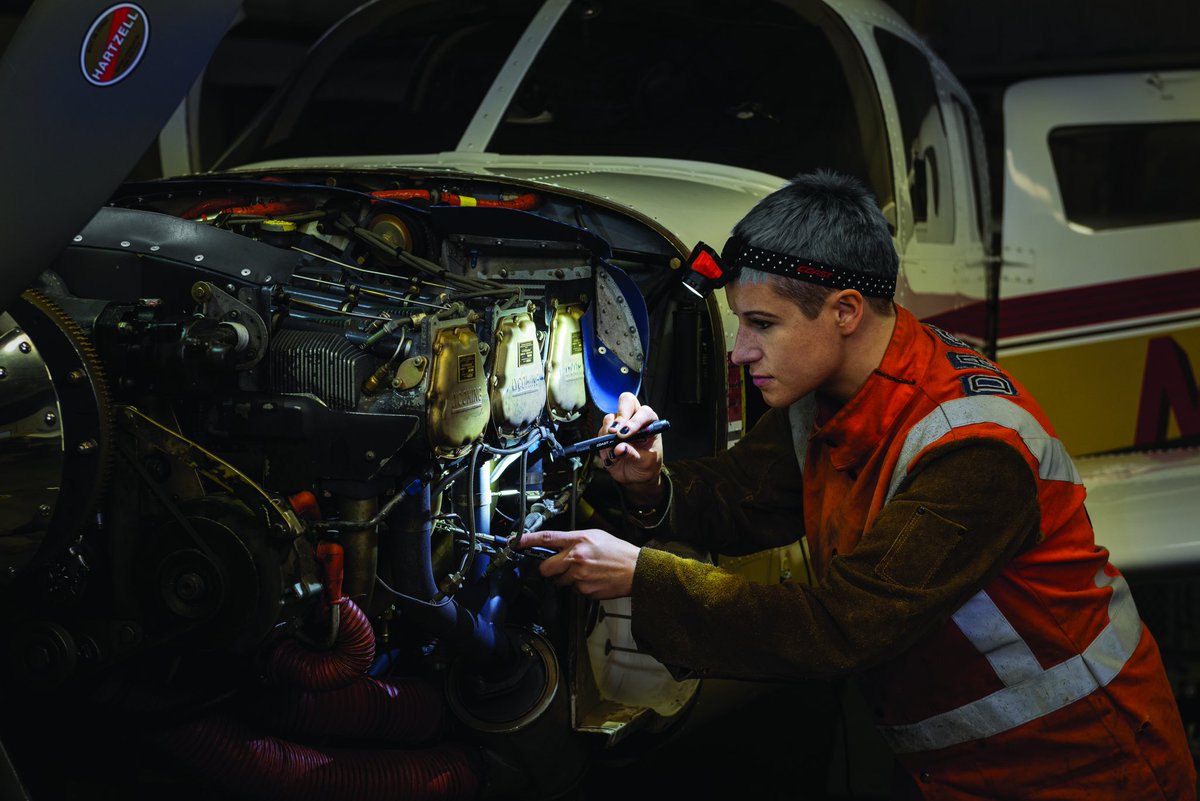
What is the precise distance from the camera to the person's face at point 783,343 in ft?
7.30

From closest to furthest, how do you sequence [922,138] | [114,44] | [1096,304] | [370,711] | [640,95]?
[114,44] < [370,711] < [640,95] < [922,138] < [1096,304]

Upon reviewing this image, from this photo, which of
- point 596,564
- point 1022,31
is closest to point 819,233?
point 596,564

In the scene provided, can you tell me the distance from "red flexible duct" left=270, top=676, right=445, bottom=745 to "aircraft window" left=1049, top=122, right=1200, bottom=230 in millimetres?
5004

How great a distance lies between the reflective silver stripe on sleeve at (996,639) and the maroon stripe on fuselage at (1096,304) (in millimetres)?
2711

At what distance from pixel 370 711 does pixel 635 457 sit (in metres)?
0.76

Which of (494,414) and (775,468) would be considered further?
(775,468)

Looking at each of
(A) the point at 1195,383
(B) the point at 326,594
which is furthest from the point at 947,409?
(A) the point at 1195,383

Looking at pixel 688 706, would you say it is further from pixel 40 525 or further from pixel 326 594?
pixel 40 525

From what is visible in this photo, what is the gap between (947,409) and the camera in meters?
2.15

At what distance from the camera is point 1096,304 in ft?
15.6

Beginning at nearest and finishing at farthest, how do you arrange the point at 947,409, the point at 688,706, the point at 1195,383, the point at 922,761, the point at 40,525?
the point at 40,525 < the point at 947,409 < the point at 922,761 < the point at 688,706 < the point at 1195,383

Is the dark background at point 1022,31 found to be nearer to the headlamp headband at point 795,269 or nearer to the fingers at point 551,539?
the headlamp headband at point 795,269

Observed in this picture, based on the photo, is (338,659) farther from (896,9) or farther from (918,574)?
(896,9)

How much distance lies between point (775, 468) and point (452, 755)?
37.2 inches
